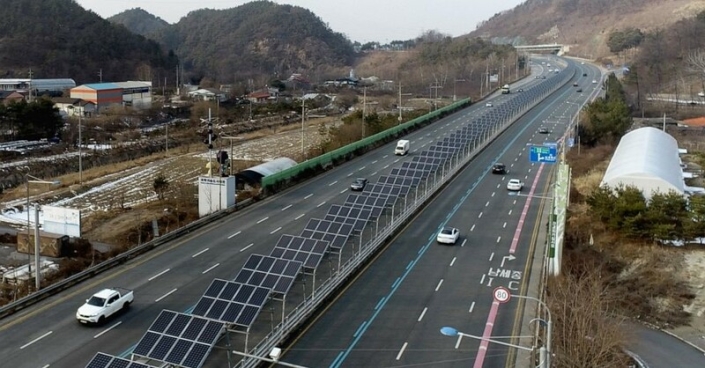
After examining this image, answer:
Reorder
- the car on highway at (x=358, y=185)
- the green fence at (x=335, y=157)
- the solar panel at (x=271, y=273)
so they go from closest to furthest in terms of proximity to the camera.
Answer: the solar panel at (x=271, y=273) < the green fence at (x=335, y=157) < the car on highway at (x=358, y=185)

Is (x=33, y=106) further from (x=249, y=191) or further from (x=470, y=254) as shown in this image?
(x=470, y=254)

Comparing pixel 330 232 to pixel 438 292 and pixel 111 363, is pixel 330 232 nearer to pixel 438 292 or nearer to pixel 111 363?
pixel 438 292

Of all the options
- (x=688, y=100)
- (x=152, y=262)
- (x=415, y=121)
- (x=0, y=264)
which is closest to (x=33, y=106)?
(x=415, y=121)

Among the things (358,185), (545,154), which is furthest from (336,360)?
(358,185)

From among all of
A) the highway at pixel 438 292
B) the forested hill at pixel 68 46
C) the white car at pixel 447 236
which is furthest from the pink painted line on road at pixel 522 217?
the forested hill at pixel 68 46

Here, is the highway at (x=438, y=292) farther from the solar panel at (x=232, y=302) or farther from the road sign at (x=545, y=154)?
the road sign at (x=545, y=154)

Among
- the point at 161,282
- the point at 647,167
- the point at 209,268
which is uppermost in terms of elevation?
the point at 647,167
